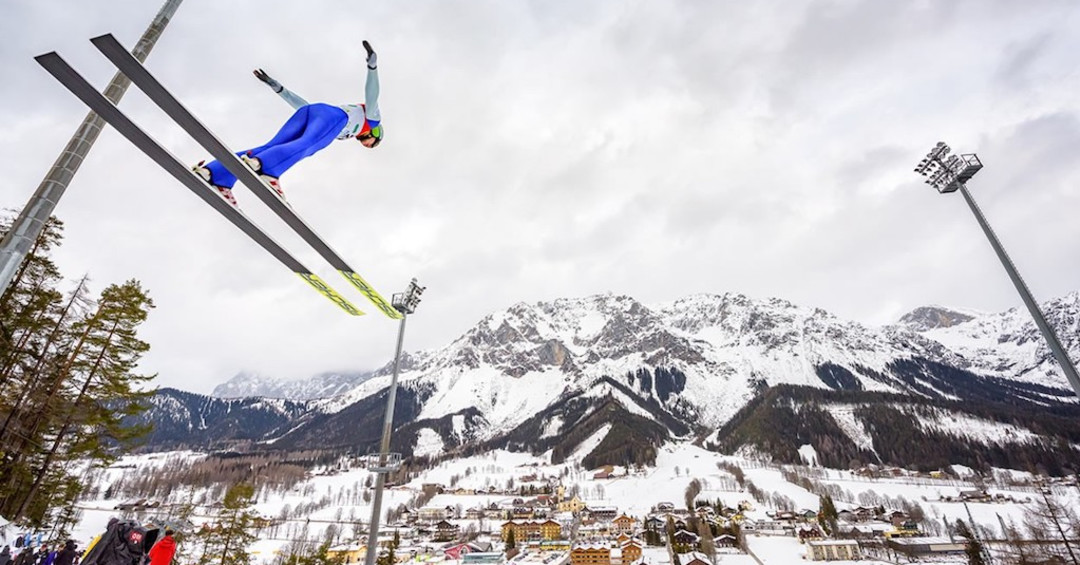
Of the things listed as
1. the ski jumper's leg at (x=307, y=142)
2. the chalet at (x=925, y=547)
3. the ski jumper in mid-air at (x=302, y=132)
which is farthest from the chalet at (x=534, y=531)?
the ski jumper's leg at (x=307, y=142)

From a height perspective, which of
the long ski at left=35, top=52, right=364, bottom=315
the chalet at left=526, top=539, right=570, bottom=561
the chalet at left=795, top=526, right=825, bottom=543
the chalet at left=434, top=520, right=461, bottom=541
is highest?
the long ski at left=35, top=52, right=364, bottom=315

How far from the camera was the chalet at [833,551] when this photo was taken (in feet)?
194

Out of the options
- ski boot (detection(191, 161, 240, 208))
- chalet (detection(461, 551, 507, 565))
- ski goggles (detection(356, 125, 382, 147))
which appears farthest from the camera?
chalet (detection(461, 551, 507, 565))

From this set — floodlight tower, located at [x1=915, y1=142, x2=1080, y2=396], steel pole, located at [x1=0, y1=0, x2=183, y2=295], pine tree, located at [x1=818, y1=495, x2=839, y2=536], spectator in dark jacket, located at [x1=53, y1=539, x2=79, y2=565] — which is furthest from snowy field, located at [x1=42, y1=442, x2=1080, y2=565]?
steel pole, located at [x1=0, y1=0, x2=183, y2=295]

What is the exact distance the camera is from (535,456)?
197m

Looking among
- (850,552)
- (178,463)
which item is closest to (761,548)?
(850,552)

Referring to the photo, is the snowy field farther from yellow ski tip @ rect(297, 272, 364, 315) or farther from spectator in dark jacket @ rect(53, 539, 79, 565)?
spectator in dark jacket @ rect(53, 539, 79, 565)

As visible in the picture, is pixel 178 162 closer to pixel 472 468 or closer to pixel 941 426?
pixel 472 468

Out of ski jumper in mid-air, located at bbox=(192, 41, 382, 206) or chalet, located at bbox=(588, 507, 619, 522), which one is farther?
chalet, located at bbox=(588, 507, 619, 522)

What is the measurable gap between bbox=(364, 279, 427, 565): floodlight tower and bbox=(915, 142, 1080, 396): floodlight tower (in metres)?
12.1

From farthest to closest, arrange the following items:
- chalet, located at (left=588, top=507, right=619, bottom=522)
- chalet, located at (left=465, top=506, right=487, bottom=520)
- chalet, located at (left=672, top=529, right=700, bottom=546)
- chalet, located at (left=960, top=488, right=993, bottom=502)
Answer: chalet, located at (left=465, top=506, right=487, bottom=520), chalet, located at (left=960, top=488, right=993, bottom=502), chalet, located at (left=588, top=507, right=619, bottom=522), chalet, located at (left=672, top=529, right=700, bottom=546)

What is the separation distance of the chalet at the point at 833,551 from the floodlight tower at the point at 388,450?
7098 centimetres

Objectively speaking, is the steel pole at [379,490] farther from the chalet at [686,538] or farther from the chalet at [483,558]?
the chalet at [686,538]

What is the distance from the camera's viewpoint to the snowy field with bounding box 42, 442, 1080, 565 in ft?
278
